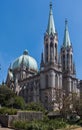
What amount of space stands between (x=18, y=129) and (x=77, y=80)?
283ft

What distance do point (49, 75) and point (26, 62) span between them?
3142cm

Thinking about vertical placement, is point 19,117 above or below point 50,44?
below

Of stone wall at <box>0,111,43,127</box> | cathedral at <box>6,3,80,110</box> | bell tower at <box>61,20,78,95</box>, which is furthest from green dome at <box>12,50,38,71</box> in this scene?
stone wall at <box>0,111,43,127</box>

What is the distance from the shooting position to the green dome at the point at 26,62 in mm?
146250

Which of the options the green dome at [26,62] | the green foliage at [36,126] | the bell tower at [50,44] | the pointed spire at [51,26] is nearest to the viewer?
the green foliage at [36,126]

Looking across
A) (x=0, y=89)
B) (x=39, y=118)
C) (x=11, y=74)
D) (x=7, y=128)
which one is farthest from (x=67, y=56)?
(x=7, y=128)

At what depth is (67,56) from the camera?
13412 centimetres

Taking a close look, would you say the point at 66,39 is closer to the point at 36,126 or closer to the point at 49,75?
the point at 49,75

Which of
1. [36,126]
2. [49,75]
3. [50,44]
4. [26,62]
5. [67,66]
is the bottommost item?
[36,126]

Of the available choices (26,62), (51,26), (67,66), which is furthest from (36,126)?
(26,62)

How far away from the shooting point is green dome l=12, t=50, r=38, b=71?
146250 millimetres

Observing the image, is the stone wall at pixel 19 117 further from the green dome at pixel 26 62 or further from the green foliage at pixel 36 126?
the green dome at pixel 26 62

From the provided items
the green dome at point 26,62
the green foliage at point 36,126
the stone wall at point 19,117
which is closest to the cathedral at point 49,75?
Answer: the green dome at point 26,62

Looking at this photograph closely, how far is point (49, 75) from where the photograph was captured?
116938 millimetres
